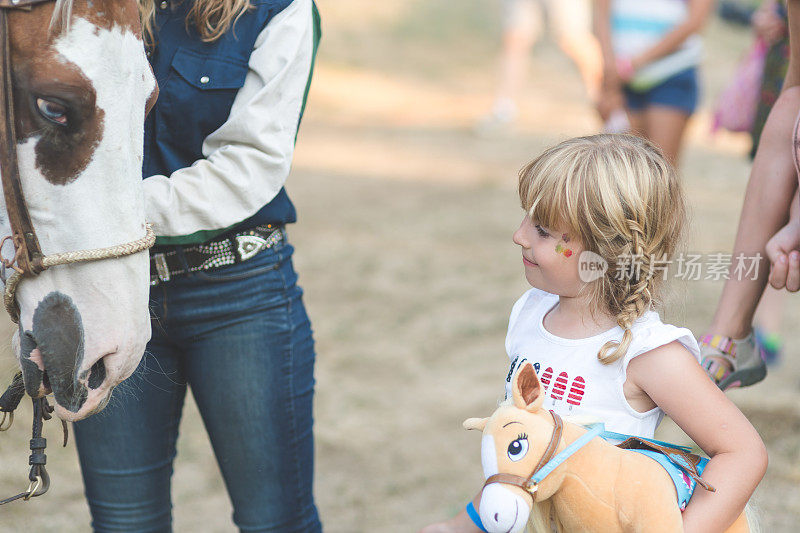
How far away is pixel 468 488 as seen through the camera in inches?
137

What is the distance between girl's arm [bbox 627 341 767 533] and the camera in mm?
1467

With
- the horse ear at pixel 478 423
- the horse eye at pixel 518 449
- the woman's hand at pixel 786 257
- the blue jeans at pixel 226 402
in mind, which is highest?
the woman's hand at pixel 786 257

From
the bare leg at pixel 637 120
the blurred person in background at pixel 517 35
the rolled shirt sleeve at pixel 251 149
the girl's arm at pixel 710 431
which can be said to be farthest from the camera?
the blurred person in background at pixel 517 35

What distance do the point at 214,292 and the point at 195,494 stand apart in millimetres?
1833

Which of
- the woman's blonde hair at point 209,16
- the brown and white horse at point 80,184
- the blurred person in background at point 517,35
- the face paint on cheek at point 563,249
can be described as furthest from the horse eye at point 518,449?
the blurred person in background at point 517,35

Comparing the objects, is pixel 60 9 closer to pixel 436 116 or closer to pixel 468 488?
pixel 468 488

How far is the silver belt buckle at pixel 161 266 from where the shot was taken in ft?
6.03

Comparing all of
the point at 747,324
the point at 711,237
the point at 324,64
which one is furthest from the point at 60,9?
the point at 324,64

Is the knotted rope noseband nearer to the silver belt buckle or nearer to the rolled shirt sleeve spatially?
the rolled shirt sleeve

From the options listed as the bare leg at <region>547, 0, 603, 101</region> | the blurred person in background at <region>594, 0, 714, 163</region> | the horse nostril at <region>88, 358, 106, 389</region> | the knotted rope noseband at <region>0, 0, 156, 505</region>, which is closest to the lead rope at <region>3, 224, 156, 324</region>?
the knotted rope noseband at <region>0, 0, 156, 505</region>

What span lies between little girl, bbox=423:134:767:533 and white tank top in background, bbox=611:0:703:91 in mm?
2881

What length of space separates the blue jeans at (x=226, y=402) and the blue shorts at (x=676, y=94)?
2.87 meters

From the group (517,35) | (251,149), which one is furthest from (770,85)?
(517,35)

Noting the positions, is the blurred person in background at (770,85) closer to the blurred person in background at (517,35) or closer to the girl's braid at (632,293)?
the girl's braid at (632,293)
